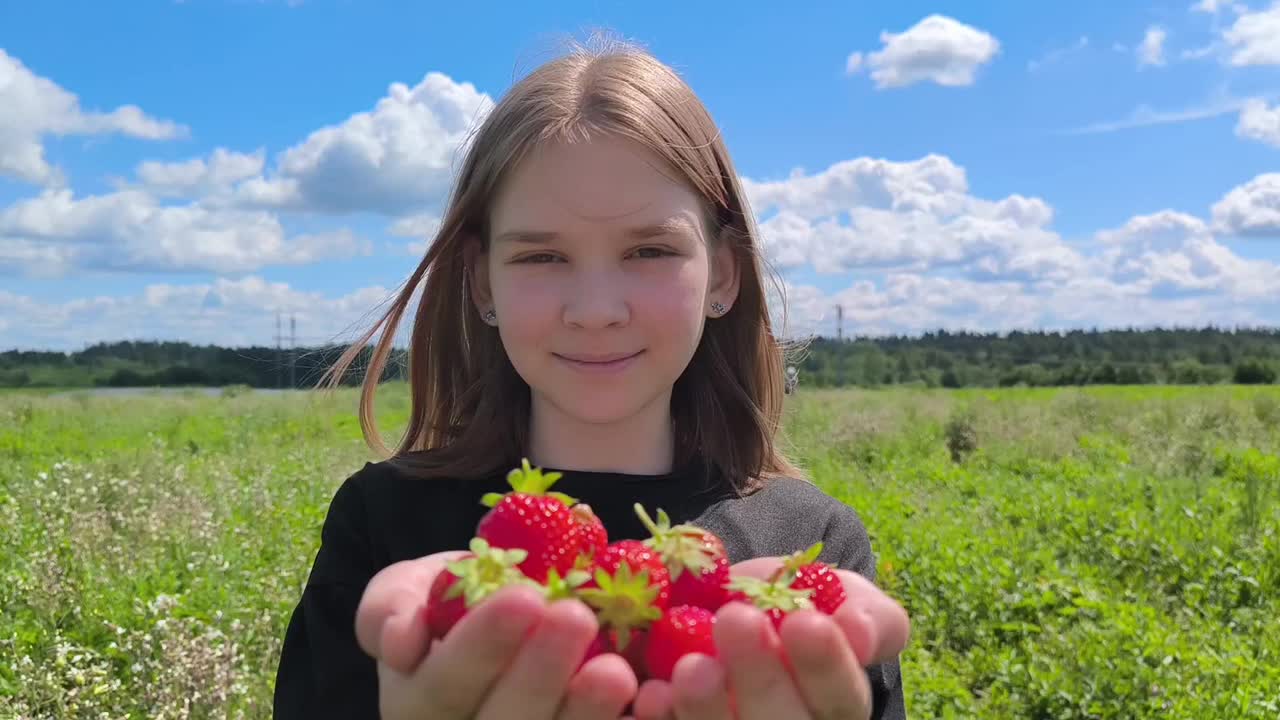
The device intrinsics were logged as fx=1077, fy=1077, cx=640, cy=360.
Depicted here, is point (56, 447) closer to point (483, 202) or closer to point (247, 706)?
point (247, 706)

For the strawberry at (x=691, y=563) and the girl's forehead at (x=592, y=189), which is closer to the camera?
the strawberry at (x=691, y=563)

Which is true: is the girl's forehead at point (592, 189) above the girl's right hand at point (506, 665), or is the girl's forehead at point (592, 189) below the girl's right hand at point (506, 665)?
above

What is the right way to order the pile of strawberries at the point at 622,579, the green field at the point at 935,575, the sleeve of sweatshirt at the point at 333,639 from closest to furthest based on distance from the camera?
the pile of strawberries at the point at 622,579 → the sleeve of sweatshirt at the point at 333,639 → the green field at the point at 935,575

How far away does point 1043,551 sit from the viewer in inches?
232

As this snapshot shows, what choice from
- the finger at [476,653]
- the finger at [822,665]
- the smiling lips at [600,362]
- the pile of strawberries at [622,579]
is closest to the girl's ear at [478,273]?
the smiling lips at [600,362]

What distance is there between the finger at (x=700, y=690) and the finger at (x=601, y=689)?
0.18 ft

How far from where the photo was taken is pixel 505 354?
92.0 inches

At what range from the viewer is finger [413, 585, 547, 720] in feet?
3.84

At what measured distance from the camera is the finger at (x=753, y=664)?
1209 millimetres

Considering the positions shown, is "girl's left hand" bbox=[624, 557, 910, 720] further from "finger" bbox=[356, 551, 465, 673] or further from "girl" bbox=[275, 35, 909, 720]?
"finger" bbox=[356, 551, 465, 673]

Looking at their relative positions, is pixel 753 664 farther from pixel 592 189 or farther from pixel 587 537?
pixel 592 189

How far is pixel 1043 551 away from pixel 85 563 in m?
4.74

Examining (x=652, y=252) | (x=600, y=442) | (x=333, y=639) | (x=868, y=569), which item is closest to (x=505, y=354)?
(x=600, y=442)

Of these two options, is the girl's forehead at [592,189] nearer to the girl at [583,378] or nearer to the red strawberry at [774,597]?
the girl at [583,378]
